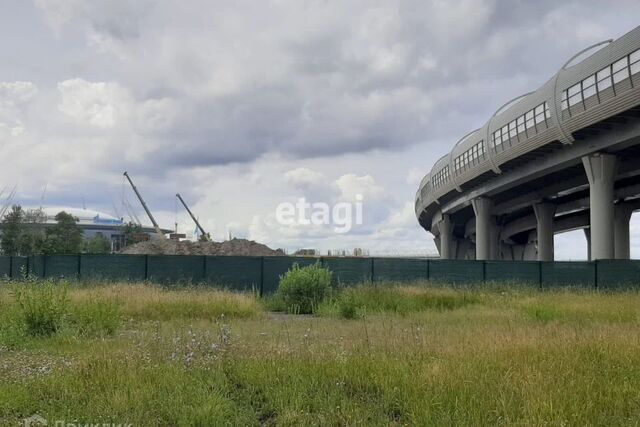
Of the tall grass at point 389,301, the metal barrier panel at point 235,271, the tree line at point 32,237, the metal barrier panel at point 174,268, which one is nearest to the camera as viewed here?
the tall grass at point 389,301

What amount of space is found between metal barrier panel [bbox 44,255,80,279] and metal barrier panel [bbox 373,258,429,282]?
1452cm

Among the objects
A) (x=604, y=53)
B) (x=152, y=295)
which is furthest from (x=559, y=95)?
(x=152, y=295)

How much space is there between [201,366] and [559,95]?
115ft

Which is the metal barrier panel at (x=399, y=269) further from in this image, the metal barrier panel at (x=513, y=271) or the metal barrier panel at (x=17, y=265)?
the metal barrier panel at (x=17, y=265)

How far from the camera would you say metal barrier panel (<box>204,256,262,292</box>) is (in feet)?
85.6

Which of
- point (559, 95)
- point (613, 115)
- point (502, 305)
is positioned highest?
point (559, 95)

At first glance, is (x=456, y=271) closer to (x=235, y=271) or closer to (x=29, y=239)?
(x=235, y=271)

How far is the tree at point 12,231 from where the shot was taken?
86887mm

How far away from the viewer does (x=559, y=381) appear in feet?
→ 20.4

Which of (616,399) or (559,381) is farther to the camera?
(559,381)

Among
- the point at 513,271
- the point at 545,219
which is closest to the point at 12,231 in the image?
the point at 545,219

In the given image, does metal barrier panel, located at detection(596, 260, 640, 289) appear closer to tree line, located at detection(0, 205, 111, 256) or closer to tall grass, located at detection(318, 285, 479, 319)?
tall grass, located at detection(318, 285, 479, 319)

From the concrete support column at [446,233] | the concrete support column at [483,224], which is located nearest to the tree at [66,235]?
the concrete support column at [446,233]

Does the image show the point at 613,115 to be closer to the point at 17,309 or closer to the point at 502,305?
the point at 502,305
